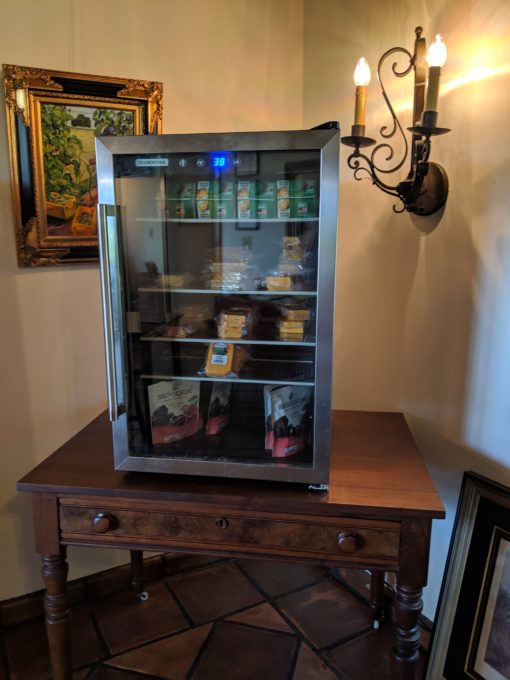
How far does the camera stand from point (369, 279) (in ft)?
6.45

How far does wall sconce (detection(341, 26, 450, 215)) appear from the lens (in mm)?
1271

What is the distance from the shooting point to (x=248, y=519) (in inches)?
53.4

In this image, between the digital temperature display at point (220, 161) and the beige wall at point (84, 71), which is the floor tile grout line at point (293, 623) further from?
the digital temperature display at point (220, 161)

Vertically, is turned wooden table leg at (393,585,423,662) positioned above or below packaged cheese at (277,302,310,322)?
below

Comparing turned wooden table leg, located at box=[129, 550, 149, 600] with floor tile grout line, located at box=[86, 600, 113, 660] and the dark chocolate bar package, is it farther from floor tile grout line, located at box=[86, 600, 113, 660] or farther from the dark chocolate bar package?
the dark chocolate bar package

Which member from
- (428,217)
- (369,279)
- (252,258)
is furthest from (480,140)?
(252,258)

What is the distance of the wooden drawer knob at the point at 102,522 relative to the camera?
1.38 m

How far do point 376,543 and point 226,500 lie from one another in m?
0.40

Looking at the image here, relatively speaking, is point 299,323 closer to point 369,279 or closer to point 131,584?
point 369,279

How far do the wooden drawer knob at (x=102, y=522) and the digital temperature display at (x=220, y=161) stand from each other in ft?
3.22

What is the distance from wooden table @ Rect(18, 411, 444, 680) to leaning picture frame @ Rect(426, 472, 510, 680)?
0.24m

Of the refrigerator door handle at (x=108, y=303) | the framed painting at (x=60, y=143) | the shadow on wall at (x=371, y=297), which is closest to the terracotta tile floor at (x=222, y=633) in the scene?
the shadow on wall at (x=371, y=297)

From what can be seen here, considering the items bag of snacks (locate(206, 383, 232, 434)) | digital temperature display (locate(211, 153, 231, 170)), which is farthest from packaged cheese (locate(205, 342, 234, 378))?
digital temperature display (locate(211, 153, 231, 170))

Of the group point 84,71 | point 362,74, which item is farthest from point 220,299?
point 84,71
